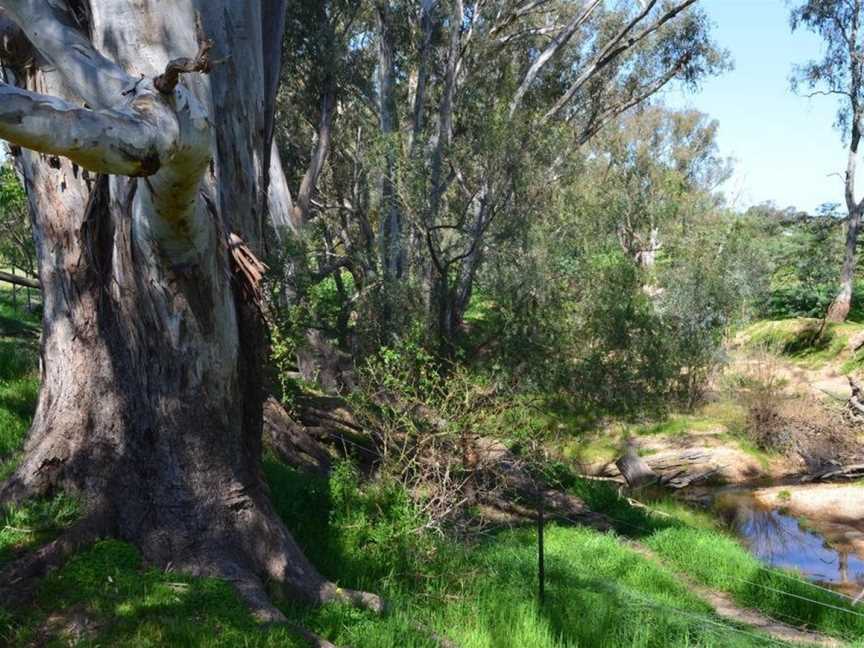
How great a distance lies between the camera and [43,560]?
3906 millimetres

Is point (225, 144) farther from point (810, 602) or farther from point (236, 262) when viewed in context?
point (810, 602)

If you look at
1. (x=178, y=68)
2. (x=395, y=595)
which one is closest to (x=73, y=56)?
(x=178, y=68)

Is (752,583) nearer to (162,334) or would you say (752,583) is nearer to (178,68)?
(162,334)

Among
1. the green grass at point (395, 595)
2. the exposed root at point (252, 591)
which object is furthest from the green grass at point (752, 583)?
the exposed root at point (252, 591)

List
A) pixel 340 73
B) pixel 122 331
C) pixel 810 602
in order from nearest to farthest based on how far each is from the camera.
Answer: pixel 122 331 → pixel 810 602 → pixel 340 73

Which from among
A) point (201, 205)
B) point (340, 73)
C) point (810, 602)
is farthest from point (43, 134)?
point (340, 73)

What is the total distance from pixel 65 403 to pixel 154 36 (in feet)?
7.00

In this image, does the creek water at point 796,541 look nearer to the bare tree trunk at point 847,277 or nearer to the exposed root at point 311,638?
the exposed root at point 311,638

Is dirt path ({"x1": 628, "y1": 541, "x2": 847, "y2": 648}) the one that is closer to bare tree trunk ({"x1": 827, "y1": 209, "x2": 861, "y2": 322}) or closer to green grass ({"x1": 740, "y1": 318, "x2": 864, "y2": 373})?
green grass ({"x1": 740, "y1": 318, "x2": 864, "y2": 373})

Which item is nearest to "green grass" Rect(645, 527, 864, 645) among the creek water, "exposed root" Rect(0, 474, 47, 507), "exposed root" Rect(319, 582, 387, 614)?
the creek water

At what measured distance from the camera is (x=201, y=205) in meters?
3.75

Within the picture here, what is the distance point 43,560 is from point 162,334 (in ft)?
4.16

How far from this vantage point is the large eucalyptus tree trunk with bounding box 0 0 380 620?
13.0 ft

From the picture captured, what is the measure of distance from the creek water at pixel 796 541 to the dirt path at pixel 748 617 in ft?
6.14
